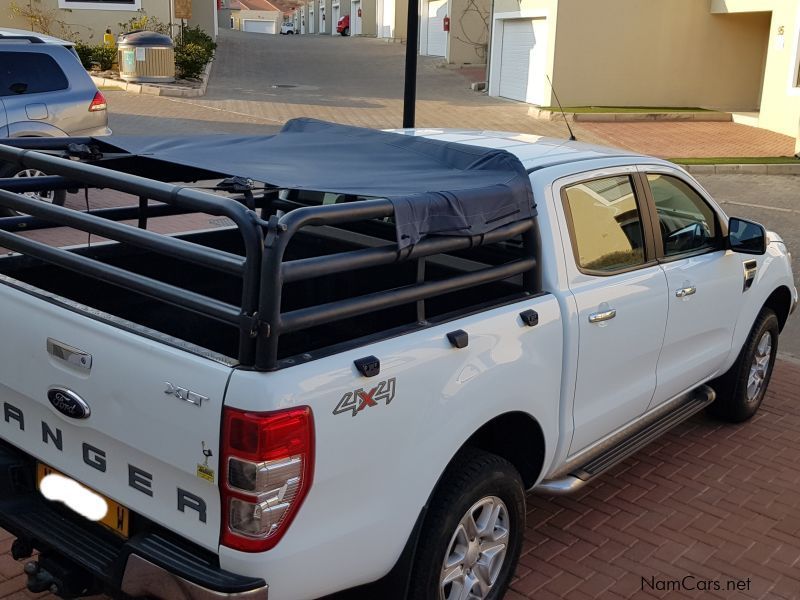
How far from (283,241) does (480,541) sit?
5.14 ft

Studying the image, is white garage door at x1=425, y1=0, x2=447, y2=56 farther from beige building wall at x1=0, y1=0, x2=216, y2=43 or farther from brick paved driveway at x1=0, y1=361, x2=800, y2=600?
brick paved driveway at x1=0, y1=361, x2=800, y2=600

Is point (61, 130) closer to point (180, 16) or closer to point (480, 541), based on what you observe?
point (480, 541)

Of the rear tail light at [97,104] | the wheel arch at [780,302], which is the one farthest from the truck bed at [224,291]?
the rear tail light at [97,104]

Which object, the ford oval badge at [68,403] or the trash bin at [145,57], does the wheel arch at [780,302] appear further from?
the trash bin at [145,57]

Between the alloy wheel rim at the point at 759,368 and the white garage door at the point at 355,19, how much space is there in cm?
4772

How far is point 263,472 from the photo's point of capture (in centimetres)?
255

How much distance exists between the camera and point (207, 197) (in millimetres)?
2623

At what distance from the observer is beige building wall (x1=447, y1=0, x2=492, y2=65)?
106ft

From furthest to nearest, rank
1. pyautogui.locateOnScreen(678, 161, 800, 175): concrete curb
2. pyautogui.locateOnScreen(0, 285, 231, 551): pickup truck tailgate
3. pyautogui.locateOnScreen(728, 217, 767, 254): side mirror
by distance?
pyautogui.locateOnScreen(678, 161, 800, 175): concrete curb → pyautogui.locateOnScreen(728, 217, 767, 254): side mirror → pyautogui.locateOnScreen(0, 285, 231, 551): pickup truck tailgate

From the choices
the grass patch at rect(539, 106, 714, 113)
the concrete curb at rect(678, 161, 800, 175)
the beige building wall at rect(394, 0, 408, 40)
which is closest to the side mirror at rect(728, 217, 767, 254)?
the concrete curb at rect(678, 161, 800, 175)

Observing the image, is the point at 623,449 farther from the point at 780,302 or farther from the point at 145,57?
the point at 145,57

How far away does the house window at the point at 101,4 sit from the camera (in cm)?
2539

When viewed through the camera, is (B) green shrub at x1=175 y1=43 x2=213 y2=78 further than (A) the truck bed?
Yes

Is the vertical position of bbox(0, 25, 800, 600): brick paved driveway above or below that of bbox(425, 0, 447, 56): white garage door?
below
